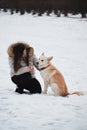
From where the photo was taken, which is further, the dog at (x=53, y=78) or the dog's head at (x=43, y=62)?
the dog's head at (x=43, y=62)

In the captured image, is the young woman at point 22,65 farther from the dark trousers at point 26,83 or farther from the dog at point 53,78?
the dog at point 53,78

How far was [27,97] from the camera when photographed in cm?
666

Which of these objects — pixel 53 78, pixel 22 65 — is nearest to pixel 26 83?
pixel 22 65

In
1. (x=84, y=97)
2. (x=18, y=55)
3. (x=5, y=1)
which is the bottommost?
(x=5, y=1)

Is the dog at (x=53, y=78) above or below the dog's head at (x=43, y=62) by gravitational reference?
below

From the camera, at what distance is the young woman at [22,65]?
22.9 feet

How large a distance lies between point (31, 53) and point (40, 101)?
1.18 metres

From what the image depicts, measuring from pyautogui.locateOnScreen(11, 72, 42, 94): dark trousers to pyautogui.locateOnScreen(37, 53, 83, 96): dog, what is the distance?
227 mm

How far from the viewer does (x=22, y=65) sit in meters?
7.04

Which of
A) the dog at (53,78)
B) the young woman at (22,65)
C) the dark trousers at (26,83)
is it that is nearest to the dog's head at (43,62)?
the dog at (53,78)

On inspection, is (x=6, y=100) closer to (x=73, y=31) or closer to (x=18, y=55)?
(x=18, y=55)

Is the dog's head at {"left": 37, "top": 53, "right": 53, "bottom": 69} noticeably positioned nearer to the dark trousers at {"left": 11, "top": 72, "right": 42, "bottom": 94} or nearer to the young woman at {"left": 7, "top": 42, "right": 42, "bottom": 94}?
the young woman at {"left": 7, "top": 42, "right": 42, "bottom": 94}

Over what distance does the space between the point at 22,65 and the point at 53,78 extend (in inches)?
28.4

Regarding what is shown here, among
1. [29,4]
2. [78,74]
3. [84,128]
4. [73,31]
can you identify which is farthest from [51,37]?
[29,4]
